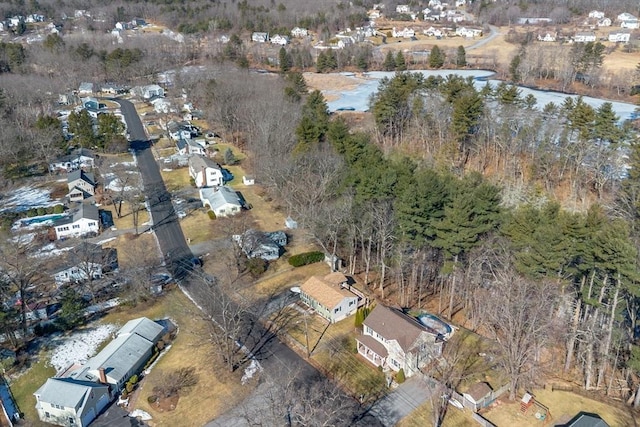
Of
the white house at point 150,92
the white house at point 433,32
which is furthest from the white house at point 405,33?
the white house at point 150,92

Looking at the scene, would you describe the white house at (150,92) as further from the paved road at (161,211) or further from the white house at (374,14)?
the white house at (374,14)

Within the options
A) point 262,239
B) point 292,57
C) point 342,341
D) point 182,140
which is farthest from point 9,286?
point 292,57

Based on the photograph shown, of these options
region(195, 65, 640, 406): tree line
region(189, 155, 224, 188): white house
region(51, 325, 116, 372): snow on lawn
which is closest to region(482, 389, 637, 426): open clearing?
region(195, 65, 640, 406): tree line

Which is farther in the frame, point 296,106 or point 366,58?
point 366,58

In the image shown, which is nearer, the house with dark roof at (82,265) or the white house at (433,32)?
the house with dark roof at (82,265)

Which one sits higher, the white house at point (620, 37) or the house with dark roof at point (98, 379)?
the white house at point (620, 37)

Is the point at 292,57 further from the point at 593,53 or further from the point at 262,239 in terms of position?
the point at 262,239
